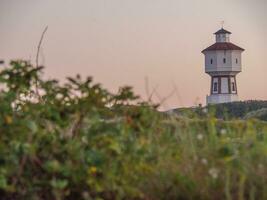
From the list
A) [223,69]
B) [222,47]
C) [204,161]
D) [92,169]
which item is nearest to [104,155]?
Answer: [92,169]

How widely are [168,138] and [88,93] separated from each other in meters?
0.75

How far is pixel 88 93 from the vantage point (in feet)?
14.0

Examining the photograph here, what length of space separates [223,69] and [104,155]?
63.0 metres

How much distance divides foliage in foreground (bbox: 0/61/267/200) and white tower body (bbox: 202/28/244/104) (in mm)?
61013

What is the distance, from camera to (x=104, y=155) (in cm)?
394

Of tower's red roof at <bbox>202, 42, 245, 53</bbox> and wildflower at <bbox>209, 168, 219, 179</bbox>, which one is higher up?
tower's red roof at <bbox>202, 42, 245, 53</bbox>

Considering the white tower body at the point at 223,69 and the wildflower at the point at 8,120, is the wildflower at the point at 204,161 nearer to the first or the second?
the wildflower at the point at 8,120

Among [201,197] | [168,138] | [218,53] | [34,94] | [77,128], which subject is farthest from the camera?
[218,53]

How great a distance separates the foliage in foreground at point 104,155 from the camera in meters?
3.95

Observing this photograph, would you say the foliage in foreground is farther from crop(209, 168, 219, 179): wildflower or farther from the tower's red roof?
the tower's red roof

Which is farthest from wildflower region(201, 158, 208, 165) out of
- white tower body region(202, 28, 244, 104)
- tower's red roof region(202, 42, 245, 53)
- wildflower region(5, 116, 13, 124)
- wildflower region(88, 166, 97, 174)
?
tower's red roof region(202, 42, 245, 53)

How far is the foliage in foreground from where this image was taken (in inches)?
155

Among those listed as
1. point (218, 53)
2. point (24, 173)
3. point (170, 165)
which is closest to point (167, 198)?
point (170, 165)

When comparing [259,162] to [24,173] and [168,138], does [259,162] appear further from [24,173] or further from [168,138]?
[24,173]
